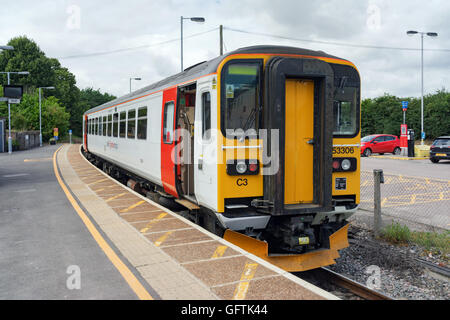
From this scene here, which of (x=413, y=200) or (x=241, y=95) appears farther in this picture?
(x=413, y=200)

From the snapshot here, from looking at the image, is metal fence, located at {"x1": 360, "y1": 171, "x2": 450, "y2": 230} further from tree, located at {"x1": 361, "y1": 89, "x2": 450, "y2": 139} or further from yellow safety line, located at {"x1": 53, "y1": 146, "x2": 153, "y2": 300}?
tree, located at {"x1": 361, "y1": 89, "x2": 450, "y2": 139}

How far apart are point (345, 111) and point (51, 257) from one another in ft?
16.1

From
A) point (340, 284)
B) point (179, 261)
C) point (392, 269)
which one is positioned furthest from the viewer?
point (392, 269)

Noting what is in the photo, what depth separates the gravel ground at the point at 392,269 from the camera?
5.85m

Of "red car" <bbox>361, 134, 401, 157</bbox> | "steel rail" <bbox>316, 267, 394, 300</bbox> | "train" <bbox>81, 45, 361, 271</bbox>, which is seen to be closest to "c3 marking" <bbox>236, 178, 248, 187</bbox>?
"train" <bbox>81, 45, 361, 271</bbox>

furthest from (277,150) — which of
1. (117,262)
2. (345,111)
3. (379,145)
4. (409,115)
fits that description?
(409,115)

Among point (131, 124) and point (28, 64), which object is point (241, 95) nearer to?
point (131, 124)

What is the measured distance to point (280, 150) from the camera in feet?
18.9

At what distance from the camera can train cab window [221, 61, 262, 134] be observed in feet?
19.1

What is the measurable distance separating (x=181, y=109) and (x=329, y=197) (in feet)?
10.9

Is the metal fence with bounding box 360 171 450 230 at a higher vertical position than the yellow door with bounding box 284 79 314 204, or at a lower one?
lower

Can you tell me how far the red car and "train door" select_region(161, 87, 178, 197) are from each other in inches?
837

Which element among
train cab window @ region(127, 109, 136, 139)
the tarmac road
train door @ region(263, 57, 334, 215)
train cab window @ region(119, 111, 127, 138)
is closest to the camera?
the tarmac road
